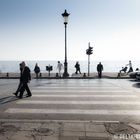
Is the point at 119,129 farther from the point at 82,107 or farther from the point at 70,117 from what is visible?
the point at 82,107

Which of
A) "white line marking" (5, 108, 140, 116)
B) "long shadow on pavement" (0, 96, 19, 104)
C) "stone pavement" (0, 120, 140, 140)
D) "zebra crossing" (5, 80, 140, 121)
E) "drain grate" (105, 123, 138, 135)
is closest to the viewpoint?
"stone pavement" (0, 120, 140, 140)

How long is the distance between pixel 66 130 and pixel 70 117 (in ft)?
5.64

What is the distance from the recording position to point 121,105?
436 inches

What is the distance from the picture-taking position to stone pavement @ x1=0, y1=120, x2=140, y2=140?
680 centimetres

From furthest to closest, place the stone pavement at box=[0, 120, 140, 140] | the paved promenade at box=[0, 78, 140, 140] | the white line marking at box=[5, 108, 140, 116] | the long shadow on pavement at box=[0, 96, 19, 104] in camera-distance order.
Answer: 1. the long shadow on pavement at box=[0, 96, 19, 104]
2. the white line marking at box=[5, 108, 140, 116]
3. the paved promenade at box=[0, 78, 140, 140]
4. the stone pavement at box=[0, 120, 140, 140]

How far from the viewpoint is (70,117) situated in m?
9.02

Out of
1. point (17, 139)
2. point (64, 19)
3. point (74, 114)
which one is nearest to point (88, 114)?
point (74, 114)

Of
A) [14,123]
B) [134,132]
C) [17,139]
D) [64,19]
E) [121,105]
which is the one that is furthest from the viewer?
[64,19]

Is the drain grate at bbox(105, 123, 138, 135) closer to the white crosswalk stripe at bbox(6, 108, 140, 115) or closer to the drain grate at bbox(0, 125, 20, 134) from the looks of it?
the white crosswalk stripe at bbox(6, 108, 140, 115)

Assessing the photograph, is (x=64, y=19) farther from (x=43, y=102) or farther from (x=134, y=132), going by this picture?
(x=134, y=132)

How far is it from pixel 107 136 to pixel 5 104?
18.1 ft

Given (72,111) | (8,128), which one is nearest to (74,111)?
(72,111)

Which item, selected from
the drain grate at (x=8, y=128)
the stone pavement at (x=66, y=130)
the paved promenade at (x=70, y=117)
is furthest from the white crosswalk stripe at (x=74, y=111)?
the drain grate at (x=8, y=128)

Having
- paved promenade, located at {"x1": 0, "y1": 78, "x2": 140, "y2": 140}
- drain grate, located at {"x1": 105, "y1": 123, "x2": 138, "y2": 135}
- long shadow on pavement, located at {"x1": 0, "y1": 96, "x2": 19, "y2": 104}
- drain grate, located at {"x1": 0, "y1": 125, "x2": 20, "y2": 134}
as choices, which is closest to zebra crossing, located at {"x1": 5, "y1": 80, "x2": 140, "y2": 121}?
paved promenade, located at {"x1": 0, "y1": 78, "x2": 140, "y2": 140}
